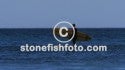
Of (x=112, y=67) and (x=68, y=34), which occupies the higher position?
(x=68, y=34)

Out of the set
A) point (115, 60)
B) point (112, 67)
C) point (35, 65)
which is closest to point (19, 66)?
point (35, 65)

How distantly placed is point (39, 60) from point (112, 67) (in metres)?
9.18

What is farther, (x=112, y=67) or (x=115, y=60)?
(x=115, y=60)

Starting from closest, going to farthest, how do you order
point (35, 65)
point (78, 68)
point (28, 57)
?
point (78, 68) → point (35, 65) → point (28, 57)

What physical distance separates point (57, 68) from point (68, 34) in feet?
40.7

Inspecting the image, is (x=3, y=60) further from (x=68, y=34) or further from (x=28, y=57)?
(x=68, y=34)

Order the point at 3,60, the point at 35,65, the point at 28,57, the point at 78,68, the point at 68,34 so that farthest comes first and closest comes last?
the point at 28,57 < the point at 3,60 < the point at 35,65 < the point at 78,68 < the point at 68,34

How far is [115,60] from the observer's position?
187 feet

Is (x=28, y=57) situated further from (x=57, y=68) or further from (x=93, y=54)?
(x=57, y=68)

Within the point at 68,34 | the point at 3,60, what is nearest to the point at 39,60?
the point at 3,60

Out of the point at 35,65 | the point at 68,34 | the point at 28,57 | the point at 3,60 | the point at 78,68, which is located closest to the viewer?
the point at 68,34

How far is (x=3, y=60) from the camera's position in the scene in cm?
5678

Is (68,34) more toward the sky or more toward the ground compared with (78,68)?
more toward the sky

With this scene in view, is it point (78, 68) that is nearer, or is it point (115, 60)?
point (78, 68)
